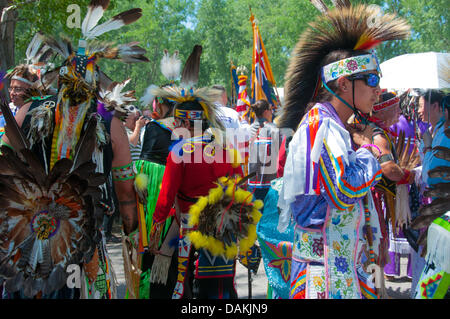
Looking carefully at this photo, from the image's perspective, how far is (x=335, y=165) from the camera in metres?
2.41

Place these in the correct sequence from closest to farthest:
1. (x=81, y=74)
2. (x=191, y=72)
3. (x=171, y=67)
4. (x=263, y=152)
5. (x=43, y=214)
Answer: (x=43, y=214) → (x=81, y=74) → (x=191, y=72) → (x=171, y=67) → (x=263, y=152)

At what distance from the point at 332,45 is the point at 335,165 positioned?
808mm

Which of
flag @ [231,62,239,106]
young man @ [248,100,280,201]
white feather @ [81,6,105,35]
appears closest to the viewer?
white feather @ [81,6,105,35]

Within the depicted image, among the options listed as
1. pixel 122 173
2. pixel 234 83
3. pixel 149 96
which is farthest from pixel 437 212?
pixel 234 83

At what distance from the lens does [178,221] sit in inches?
159

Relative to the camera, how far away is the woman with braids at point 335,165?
2.45 metres

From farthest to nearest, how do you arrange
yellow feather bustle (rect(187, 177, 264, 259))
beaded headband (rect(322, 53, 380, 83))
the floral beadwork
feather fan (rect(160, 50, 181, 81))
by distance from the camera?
feather fan (rect(160, 50, 181, 81)) < yellow feather bustle (rect(187, 177, 264, 259)) < beaded headband (rect(322, 53, 380, 83)) < the floral beadwork

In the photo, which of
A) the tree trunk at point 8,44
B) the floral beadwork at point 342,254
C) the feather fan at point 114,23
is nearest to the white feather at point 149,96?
the feather fan at point 114,23

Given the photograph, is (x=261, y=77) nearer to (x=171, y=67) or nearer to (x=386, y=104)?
(x=171, y=67)

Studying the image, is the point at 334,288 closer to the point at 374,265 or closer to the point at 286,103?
the point at 374,265

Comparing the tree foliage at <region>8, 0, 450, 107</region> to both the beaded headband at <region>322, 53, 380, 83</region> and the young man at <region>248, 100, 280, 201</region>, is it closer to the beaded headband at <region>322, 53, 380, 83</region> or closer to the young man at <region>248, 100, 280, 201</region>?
the young man at <region>248, 100, 280, 201</region>

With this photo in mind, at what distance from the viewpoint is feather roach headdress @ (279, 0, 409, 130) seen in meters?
2.72

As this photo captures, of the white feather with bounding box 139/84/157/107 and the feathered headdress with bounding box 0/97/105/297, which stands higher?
the white feather with bounding box 139/84/157/107

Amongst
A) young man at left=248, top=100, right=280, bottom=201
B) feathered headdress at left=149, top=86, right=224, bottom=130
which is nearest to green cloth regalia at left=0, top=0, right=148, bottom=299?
feathered headdress at left=149, top=86, right=224, bottom=130
